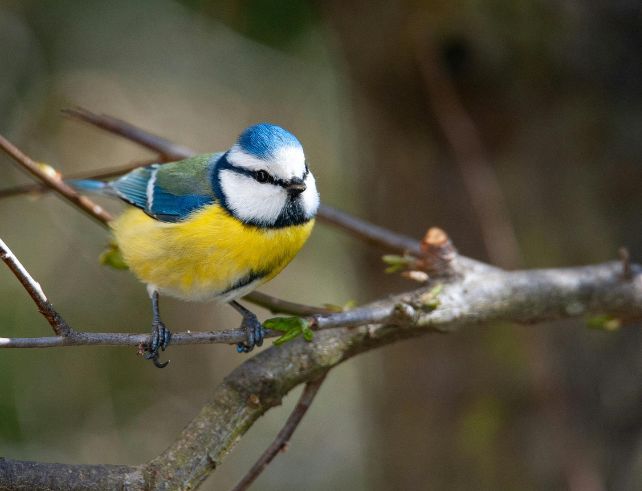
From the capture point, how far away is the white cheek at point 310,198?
61.9 inches

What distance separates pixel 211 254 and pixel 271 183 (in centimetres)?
20

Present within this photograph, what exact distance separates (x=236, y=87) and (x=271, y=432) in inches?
66.7

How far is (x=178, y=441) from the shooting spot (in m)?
1.09

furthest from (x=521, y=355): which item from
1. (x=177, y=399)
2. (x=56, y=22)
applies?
(x=56, y=22)

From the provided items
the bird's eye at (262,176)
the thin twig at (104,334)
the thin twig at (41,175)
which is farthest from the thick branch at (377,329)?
the thin twig at (41,175)

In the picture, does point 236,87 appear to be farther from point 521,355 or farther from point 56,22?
point 521,355

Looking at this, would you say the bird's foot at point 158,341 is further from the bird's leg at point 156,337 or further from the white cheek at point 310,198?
the white cheek at point 310,198

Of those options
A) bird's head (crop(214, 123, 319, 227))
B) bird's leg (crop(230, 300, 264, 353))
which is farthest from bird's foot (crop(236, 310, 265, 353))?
bird's head (crop(214, 123, 319, 227))

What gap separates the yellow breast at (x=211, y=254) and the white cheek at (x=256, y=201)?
0.08 feet

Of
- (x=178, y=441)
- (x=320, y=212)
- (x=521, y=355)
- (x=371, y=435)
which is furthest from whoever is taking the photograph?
(x=371, y=435)

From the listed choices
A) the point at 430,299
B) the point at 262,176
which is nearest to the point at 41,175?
the point at 262,176

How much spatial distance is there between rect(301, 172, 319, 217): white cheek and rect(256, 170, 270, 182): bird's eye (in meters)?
0.08

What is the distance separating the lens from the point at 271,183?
5.08ft

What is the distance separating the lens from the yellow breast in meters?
1.49
